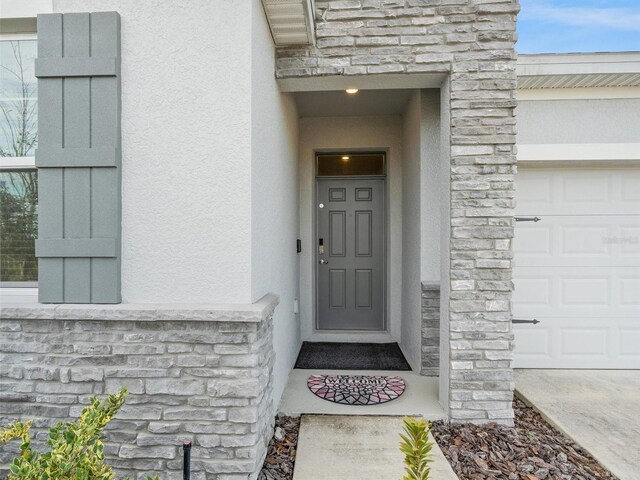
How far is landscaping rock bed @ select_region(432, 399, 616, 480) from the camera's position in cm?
199

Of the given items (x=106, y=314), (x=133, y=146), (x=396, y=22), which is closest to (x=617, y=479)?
(x=106, y=314)

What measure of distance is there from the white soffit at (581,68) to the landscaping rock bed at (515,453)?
2850 mm

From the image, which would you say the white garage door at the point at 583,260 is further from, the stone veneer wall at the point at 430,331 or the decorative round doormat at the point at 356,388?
the decorative round doormat at the point at 356,388

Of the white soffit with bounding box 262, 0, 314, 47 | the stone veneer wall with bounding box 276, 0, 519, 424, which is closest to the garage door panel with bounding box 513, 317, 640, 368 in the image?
the stone veneer wall with bounding box 276, 0, 519, 424

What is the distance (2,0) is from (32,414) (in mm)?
2485

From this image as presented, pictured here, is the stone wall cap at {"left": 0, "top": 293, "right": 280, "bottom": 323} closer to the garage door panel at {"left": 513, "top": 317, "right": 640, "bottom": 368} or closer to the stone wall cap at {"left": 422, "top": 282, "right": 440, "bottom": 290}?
the stone wall cap at {"left": 422, "top": 282, "right": 440, "bottom": 290}

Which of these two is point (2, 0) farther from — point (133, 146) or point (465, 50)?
point (465, 50)

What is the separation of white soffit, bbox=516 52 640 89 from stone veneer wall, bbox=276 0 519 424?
0.92 meters

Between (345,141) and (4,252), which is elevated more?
(345,141)

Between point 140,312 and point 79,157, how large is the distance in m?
0.94

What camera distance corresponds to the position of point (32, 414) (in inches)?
76.9

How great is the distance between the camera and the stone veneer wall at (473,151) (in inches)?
97.2

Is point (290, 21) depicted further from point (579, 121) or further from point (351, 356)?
point (351, 356)

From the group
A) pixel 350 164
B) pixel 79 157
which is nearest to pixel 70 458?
pixel 79 157
